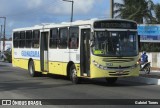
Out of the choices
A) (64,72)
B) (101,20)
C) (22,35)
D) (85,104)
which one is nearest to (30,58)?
(22,35)

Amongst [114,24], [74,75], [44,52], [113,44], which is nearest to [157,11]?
[44,52]

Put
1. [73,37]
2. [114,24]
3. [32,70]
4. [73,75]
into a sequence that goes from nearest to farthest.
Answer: [114,24]
[73,75]
[73,37]
[32,70]

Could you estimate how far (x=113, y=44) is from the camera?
66.0ft

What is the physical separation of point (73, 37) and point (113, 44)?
8.47ft

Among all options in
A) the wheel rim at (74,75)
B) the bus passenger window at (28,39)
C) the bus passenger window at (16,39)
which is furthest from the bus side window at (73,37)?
the bus passenger window at (16,39)

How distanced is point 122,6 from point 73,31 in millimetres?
34812

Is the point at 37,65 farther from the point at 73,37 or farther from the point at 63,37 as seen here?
the point at 73,37

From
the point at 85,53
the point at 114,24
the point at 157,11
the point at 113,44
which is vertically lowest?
the point at 85,53

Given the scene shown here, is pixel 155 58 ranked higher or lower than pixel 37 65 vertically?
higher

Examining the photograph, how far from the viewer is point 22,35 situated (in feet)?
95.6

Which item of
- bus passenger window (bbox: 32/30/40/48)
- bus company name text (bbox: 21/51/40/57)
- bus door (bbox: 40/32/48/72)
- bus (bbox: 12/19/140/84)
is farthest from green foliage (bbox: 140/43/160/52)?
bus (bbox: 12/19/140/84)

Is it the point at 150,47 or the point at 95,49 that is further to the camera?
the point at 150,47

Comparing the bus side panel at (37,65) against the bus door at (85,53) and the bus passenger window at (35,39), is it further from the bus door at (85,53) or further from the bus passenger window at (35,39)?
the bus door at (85,53)

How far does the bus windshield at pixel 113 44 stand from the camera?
20062 mm
